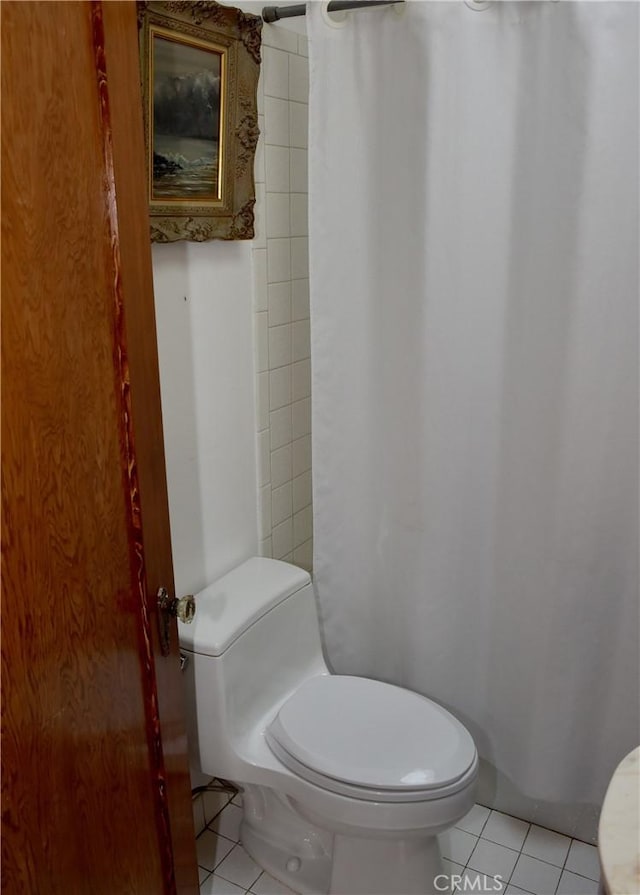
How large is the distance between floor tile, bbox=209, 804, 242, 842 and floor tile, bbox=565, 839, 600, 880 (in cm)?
79

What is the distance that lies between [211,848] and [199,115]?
1663 mm

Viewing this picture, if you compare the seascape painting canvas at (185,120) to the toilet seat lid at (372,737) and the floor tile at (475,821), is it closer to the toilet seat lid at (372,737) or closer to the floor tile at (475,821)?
the toilet seat lid at (372,737)

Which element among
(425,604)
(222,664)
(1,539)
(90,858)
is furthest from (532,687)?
(1,539)

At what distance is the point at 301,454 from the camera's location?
2100 mm

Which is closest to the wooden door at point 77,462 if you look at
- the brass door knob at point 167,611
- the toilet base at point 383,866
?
the brass door knob at point 167,611

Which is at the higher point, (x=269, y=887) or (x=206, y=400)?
(x=206, y=400)

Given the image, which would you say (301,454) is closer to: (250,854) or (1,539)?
(250,854)

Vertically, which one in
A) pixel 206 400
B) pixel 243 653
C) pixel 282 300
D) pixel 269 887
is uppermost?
pixel 282 300

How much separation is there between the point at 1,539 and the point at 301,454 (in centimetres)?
125

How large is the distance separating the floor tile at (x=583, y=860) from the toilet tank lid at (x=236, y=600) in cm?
90

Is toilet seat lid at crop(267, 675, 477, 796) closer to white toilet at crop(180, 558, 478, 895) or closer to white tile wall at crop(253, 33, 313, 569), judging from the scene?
white toilet at crop(180, 558, 478, 895)

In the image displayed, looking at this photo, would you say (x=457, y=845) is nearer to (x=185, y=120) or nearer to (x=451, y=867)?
(x=451, y=867)

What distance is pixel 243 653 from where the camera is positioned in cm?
167

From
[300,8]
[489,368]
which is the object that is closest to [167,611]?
[489,368]
